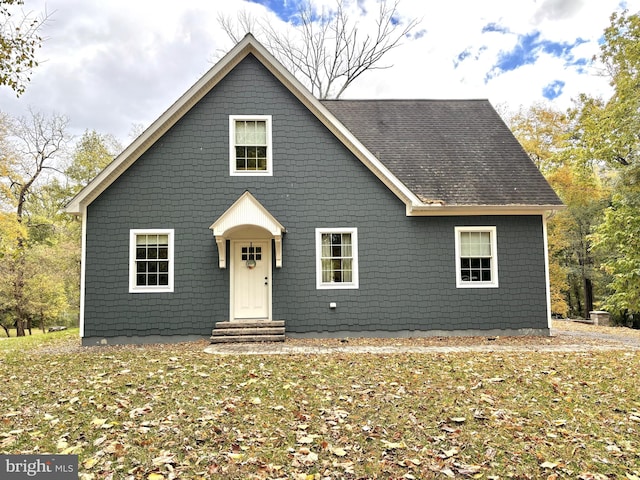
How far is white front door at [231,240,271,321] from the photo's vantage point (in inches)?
439

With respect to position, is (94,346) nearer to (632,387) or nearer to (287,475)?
(287,475)

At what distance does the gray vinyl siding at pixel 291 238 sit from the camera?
10859 mm

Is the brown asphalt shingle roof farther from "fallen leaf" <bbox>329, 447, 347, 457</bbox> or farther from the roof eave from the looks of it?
"fallen leaf" <bbox>329, 447, 347, 457</bbox>

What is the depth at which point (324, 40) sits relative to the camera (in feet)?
79.1

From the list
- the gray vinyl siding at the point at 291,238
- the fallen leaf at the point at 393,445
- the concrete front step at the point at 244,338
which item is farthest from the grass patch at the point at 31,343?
the fallen leaf at the point at 393,445

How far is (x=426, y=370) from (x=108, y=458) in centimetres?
477

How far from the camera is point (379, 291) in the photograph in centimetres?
1128

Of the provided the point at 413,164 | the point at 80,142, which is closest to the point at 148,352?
the point at 413,164

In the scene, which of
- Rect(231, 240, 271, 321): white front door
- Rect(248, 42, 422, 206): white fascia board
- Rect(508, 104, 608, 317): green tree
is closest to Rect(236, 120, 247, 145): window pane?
Rect(248, 42, 422, 206): white fascia board

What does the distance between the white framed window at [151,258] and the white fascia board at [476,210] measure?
6.19 metres

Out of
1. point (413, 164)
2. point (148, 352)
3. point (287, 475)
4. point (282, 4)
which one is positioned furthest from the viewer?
point (282, 4)

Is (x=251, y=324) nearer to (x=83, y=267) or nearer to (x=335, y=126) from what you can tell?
(x=83, y=267)

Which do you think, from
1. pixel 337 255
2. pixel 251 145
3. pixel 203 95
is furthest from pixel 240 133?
pixel 337 255

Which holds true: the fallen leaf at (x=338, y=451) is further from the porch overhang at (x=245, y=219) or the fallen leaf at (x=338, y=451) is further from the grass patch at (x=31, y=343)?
the grass patch at (x=31, y=343)
